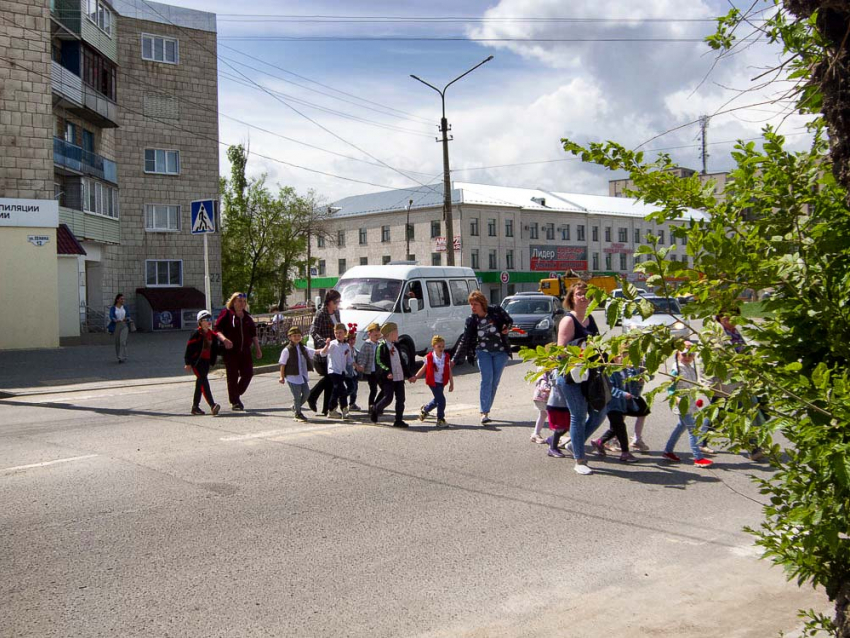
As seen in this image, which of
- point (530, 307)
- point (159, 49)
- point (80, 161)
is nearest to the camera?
point (530, 307)

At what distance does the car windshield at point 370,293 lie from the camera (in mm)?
17188

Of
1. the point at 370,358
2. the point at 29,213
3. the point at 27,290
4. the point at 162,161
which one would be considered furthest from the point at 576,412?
the point at 162,161

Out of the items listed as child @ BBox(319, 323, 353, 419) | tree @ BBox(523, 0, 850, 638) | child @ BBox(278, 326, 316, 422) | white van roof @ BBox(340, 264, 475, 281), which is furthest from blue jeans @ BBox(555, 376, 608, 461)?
white van roof @ BBox(340, 264, 475, 281)

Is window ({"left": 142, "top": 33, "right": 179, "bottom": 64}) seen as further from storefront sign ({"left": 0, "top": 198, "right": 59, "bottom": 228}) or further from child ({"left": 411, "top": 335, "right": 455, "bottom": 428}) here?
child ({"left": 411, "top": 335, "right": 455, "bottom": 428})

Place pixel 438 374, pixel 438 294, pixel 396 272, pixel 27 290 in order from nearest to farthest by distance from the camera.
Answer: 1. pixel 438 374
2. pixel 396 272
3. pixel 438 294
4. pixel 27 290

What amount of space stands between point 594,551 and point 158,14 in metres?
38.2

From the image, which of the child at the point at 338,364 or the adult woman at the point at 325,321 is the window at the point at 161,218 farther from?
the child at the point at 338,364

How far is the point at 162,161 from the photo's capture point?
38.1 meters

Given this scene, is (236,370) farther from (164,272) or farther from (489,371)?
(164,272)

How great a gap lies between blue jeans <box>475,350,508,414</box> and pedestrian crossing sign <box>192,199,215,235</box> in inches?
321

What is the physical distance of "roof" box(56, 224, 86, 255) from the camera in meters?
27.6

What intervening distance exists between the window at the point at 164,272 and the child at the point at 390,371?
97.7 ft

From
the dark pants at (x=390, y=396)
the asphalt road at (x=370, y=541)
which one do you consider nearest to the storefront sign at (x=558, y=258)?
the dark pants at (x=390, y=396)

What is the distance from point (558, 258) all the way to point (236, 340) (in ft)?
205
